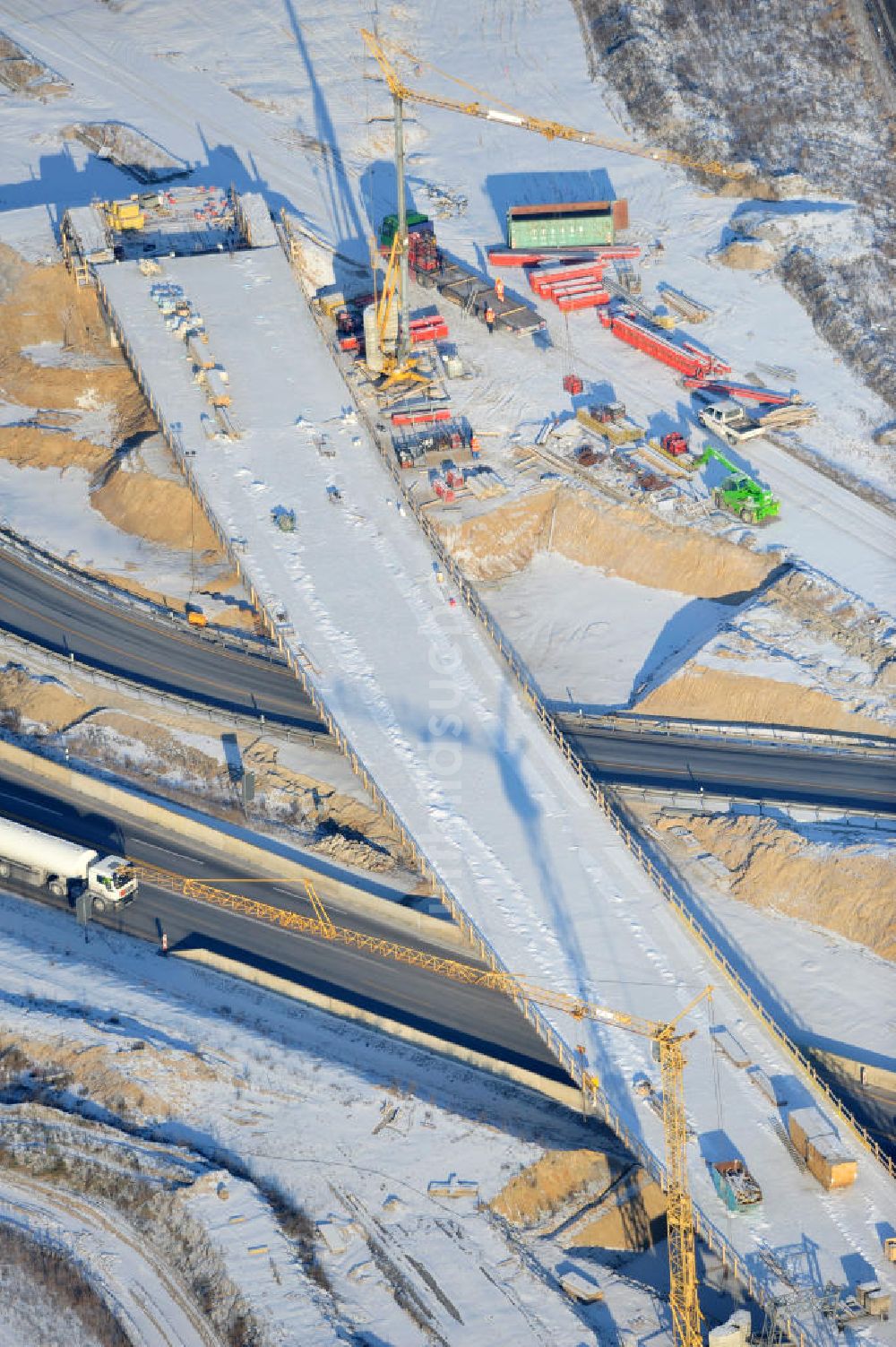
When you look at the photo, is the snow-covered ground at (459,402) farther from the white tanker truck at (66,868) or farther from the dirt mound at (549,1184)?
the white tanker truck at (66,868)

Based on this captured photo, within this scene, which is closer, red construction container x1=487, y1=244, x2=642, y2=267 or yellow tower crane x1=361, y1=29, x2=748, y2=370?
red construction container x1=487, y1=244, x2=642, y2=267

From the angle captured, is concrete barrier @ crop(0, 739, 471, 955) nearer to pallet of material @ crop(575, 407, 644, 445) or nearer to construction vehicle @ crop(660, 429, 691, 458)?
pallet of material @ crop(575, 407, 644, 445)

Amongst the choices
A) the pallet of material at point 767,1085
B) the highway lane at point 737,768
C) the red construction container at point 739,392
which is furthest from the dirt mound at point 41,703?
the red construction container at point 739,392

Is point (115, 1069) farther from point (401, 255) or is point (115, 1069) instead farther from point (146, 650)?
point (401, 255)

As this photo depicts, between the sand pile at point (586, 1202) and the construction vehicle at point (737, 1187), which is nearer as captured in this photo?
the construction vehicle at point (737, 1187)

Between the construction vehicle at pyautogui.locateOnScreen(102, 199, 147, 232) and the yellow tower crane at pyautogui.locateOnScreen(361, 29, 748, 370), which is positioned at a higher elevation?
the yellow tower crane at pyautogui.locateOnScreen(361, 29, 748, 370)

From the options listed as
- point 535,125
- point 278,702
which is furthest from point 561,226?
point 278,702

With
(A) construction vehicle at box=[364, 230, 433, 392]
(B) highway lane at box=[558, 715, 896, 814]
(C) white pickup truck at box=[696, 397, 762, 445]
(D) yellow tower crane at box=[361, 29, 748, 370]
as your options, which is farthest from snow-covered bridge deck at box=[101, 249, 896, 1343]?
(D) yellow tower crane at box=[361, 29, 748, 370]
